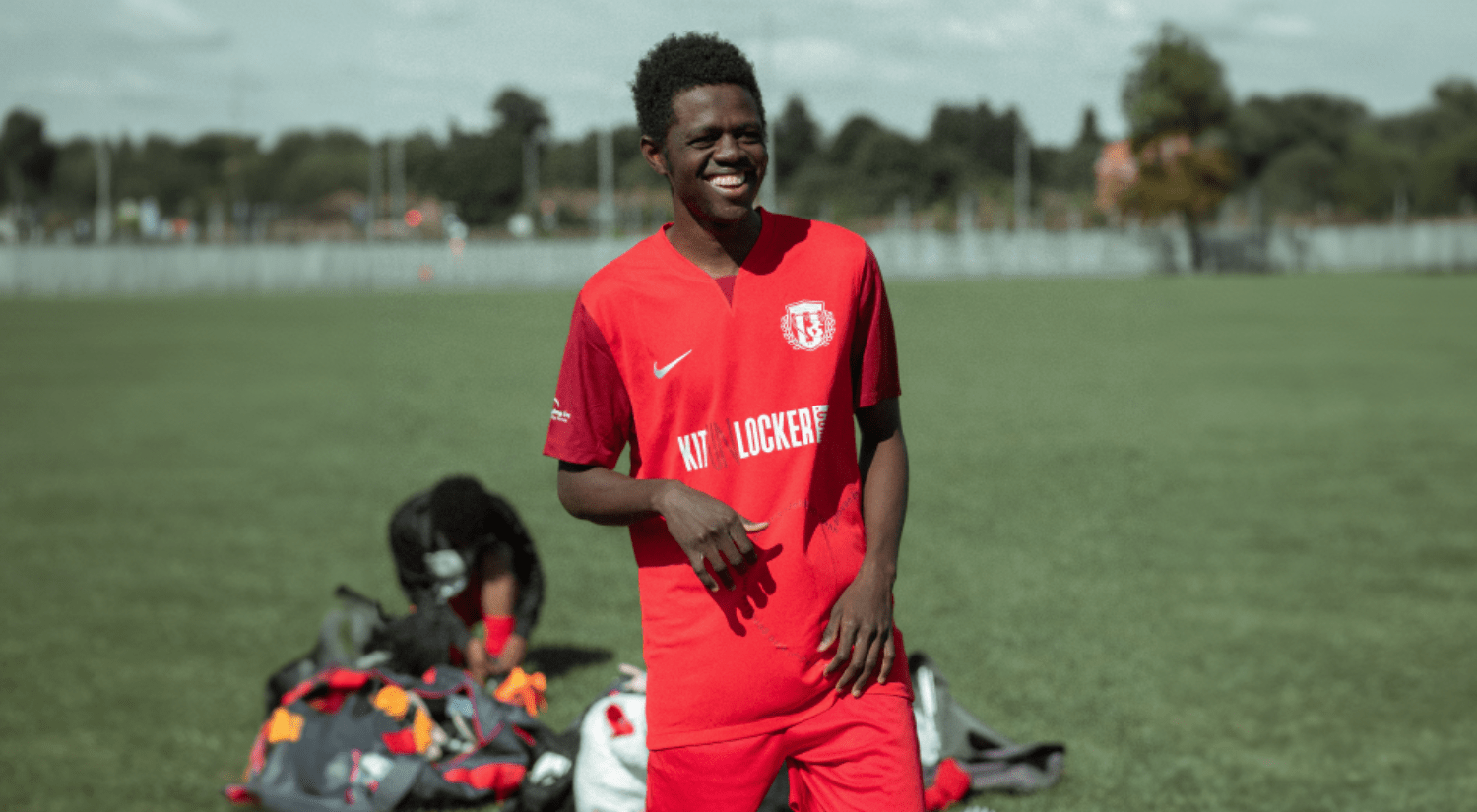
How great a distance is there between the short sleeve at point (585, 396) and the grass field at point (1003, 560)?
239 cm

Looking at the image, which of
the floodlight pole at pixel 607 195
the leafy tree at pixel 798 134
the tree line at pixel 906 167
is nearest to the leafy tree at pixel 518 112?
the tree line at pixel 906 167

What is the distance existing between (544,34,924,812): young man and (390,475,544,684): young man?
2.71 metres

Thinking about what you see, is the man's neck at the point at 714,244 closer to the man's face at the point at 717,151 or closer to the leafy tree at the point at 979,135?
the man's face at the point at 717,151

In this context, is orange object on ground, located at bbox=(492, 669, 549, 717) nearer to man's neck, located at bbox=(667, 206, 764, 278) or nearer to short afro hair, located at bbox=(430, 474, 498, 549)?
short afro hair, located at bbox=(430, 474, 498, 549)

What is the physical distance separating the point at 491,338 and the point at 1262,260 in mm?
46869

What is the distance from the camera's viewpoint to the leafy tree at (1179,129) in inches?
2493

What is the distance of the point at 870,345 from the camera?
2508 millimetres

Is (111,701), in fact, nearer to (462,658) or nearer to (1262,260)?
(462,658)

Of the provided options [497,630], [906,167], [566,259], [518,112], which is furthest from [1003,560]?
[906,167]

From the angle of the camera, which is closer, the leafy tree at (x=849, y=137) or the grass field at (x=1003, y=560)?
the grass field at (x=1003, y=560)

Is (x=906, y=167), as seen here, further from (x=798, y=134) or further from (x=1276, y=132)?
(x=1276, y=132)

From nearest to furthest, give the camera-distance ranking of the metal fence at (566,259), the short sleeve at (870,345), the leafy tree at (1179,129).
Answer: the short sleeve at (870,345) < the metal fence at (566,259) < the leafy tree at (1179,129)

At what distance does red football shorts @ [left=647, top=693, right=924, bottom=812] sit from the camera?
2.39 meters

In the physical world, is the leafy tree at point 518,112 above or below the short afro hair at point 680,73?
above
